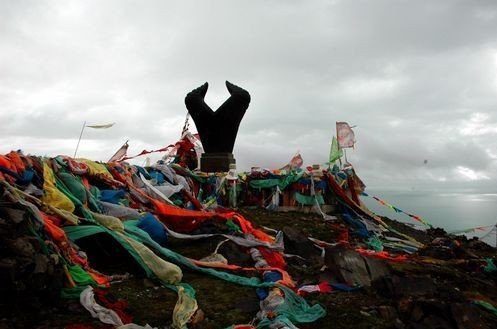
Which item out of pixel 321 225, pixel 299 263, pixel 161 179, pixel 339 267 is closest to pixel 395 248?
pixel 321 225

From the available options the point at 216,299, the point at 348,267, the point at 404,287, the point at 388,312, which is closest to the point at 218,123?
the point at 348,267

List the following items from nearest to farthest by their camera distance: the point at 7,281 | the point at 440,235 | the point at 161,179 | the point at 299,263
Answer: the point at 7,281 → the point at 299,263 → the point at 161,179 → the point at 440,235

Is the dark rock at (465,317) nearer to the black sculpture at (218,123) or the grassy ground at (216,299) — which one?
the grassy ground at (216,299)

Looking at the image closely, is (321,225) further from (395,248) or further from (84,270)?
(84,270)

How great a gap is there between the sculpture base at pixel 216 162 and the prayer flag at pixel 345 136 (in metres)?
4.67

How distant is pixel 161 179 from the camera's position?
40.9 feet

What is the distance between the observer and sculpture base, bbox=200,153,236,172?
682 inches

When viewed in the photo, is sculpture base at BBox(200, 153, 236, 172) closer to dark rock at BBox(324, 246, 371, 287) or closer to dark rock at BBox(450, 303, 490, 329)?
dark rock at BBox(324, 246, 371, 287)

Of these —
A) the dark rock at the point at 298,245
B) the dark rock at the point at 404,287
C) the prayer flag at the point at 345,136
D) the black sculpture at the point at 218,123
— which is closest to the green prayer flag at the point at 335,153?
the prayer flag at the point at 345,136

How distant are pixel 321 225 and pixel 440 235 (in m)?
4.60

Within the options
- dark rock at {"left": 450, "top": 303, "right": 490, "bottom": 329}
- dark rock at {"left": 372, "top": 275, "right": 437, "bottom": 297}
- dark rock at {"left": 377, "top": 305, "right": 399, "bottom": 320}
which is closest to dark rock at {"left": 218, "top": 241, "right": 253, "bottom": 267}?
dark rock at {"left": 372, "top": 275, "right": 437, "bottom": 297}

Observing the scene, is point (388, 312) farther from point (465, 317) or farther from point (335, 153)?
point (335, 153)

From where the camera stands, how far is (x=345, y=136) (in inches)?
612

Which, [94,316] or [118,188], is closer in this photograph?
[94,316]
